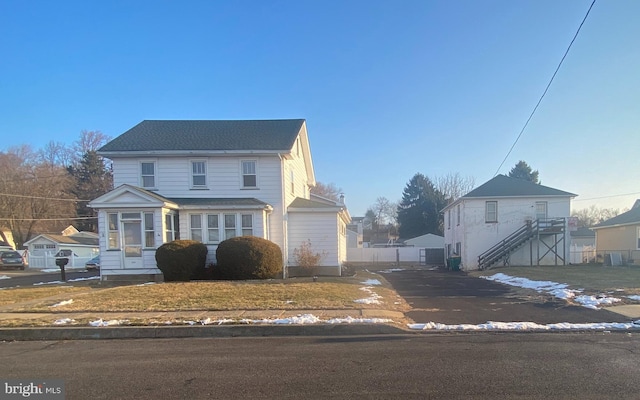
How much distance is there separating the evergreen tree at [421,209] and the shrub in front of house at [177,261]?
50.1 metres

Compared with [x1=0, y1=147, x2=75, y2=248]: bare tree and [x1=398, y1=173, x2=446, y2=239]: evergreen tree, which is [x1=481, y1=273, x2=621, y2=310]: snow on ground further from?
[x1=0, y1=147, x2=75, y2=248]: bare tree

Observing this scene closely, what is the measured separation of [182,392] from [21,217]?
5426 centimetres

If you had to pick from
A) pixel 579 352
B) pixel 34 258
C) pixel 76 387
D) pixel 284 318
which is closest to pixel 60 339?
pixel 76 387

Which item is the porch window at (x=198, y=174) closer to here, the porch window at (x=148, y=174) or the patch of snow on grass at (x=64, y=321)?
the porch window at (x=148, y=174)

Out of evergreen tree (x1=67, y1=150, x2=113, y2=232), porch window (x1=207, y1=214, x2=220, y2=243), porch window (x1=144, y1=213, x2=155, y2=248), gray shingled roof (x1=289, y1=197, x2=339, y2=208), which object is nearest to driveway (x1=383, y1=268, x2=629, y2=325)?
gray shingled roof (x1=289, y1=197, x2=339, y2=208)

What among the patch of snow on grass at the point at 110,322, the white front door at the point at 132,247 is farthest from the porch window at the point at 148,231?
the patch of snow on grass at the point at 110,322

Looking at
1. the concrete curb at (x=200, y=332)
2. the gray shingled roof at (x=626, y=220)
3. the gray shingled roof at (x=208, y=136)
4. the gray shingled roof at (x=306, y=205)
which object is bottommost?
the concrete curb at (x=200, y=332)

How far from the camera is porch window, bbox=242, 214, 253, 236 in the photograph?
18312 millimetres

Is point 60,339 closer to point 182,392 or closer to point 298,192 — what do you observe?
point 182,392

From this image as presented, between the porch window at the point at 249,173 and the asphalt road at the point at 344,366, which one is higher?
the porch window at the point at 249,173

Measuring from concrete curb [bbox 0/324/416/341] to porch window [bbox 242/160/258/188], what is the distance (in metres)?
11.9

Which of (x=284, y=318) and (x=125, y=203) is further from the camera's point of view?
(x=125, y=203)

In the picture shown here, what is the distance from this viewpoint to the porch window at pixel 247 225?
1831 cm

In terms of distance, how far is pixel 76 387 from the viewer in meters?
4.79
